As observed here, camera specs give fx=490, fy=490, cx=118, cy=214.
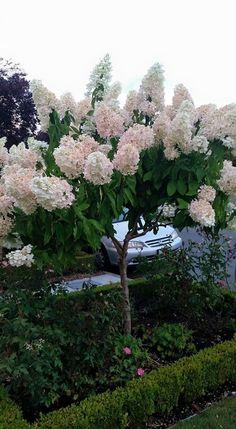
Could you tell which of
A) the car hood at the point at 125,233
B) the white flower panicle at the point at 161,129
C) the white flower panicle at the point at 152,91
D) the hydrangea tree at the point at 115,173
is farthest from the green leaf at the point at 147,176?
the car hood at the point at 125,233

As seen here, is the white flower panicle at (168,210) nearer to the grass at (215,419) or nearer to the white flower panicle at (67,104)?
the white flower panicle at (67,104)

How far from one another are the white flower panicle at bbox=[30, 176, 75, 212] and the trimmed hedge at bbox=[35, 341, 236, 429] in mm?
1524

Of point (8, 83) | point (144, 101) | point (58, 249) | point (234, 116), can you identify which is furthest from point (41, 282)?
point (8, 83)

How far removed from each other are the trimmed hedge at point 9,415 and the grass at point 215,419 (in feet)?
4.14

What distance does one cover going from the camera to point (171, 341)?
4910 millimetres

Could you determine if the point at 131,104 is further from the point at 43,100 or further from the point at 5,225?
the point at 5,225

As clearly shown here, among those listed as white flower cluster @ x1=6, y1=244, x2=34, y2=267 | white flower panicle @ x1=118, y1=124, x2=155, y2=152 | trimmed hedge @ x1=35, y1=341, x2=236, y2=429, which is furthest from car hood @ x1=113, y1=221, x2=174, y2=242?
white flower cluster @ x1=6, y1=244, x2=34, y2=267

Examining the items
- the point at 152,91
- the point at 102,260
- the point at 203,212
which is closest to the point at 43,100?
the point at 152,91

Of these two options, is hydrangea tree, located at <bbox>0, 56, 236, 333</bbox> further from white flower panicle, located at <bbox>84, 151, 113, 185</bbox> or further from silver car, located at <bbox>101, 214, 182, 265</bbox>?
silver car, located at <bbox>101, 214, 182, 265</bbox>

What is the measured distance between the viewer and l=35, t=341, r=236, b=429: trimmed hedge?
3.50m

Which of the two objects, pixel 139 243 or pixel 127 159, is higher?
pixel 127 159

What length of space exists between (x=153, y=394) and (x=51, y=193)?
1.97 meters

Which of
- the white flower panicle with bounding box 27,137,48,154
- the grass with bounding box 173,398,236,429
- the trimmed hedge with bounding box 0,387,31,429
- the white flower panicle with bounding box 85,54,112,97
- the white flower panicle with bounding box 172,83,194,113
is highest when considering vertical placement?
the white flower panicle with bounding box 85,54,112,97

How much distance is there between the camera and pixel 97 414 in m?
3.55
